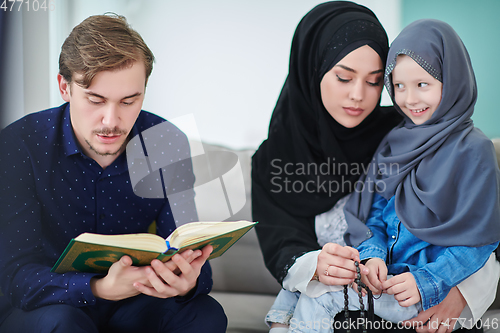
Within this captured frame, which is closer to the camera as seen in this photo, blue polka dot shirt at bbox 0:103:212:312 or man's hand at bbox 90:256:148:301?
man's hand at bbox 90:256:148:301

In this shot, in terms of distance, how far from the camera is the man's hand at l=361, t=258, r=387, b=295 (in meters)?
1.04

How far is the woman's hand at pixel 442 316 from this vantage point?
1.04 metres

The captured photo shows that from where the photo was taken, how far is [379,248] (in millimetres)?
1143

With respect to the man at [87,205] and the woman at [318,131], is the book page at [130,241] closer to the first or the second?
the man at [87,205]

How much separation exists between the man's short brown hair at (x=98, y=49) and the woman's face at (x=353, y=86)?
0.56 m

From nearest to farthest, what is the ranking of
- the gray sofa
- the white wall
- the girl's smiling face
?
the girl's smiling face
the gray sofa
the white wall

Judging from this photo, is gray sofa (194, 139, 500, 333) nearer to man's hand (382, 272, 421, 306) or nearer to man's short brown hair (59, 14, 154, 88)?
man's hand (382, 272, 421, 306)

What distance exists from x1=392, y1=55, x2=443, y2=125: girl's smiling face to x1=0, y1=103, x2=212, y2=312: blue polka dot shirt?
67 cm

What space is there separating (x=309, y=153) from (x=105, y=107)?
0.65m

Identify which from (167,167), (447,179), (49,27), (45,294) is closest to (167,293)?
(45,294)

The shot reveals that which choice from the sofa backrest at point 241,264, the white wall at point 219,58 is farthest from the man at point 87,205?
the white wall at point 219,58

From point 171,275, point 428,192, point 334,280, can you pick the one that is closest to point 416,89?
point 428,192

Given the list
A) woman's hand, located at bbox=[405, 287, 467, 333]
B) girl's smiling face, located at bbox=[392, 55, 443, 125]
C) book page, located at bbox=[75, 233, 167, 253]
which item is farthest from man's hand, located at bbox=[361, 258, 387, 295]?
book page, located at bbox=[75, 233, 167, 253]

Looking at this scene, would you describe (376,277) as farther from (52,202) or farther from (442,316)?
(52,202)
